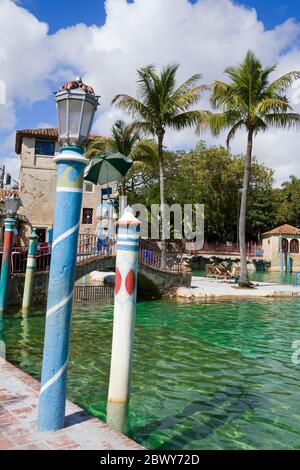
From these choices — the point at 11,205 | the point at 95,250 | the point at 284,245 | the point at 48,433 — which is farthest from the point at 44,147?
the point at 48,433

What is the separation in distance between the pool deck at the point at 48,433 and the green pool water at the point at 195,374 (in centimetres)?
76

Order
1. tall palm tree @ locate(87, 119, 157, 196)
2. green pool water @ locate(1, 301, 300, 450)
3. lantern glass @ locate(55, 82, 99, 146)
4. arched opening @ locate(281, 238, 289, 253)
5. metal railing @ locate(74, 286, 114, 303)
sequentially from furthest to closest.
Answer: arched opening @ locate(281, 238, 289, 253) → tall palm tree @ locate(87, 119, 157, 196) → metal railing @ locate(74, 286, 114, 303) → green pool water @ locate(1, 301, 300, 450) → lantern glass @ locate(55, 82, 99, 146)

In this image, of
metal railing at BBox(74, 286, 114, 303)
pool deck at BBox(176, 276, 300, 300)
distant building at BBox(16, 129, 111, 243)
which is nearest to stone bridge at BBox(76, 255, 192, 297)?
pool deck at BBox(176, 276, 300, 300)

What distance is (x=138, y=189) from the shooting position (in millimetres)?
38219

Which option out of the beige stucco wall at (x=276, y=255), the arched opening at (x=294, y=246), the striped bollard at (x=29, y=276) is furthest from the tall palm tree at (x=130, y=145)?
the arched opening at (x=294, y=246)

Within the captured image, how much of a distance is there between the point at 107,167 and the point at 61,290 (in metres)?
13.0

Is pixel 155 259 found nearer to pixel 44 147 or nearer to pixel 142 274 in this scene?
pixel 142 274

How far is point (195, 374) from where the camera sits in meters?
7.24

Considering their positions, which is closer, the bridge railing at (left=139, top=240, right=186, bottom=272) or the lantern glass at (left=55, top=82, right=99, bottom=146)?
the lantern glass at (left=55, top=82, right=99, bottom=146)

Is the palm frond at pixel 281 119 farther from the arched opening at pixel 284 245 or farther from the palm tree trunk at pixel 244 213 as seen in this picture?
the arched opening at pixel 284 245

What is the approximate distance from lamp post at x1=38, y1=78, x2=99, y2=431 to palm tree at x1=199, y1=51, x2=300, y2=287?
53.8 feet

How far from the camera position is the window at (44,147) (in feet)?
95.9

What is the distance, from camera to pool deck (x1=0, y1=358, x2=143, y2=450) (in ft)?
11.8

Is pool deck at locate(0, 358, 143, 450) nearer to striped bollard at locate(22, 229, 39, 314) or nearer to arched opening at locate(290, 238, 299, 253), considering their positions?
striped bollard at locate(22, 229, 39, 314)
